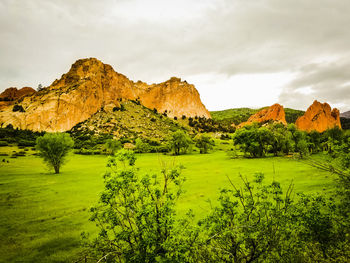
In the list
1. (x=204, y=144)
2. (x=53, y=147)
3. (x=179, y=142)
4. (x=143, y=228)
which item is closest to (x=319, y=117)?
(x=204, y=144)

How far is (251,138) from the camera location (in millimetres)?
60406

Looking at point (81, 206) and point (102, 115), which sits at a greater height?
point (102, 115)

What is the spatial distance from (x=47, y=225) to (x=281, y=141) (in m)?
61.5

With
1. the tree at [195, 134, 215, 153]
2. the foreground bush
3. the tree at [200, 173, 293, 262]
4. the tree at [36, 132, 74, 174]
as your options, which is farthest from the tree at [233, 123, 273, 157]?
the tree at [200, 173, 293, 262]

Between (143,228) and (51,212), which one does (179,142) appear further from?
(143,228)

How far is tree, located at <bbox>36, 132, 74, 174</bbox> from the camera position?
135ft

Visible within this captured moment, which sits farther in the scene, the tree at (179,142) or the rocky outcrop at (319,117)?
the rocky outcrop at (319,117)

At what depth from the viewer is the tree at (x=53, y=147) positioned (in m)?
41.2

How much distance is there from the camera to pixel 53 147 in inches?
1645

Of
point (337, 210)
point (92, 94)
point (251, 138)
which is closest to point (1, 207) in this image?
point (337, 210)

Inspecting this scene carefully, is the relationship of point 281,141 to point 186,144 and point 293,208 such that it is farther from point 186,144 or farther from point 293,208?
point 293,208

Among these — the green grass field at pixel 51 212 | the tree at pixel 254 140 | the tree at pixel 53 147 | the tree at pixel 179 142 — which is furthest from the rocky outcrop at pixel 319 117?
the tree at pixel 53 147

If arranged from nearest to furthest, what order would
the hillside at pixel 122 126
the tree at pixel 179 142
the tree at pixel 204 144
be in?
the tree at pixel 179 142 → the tree at pixel 204 144 → the hillside at pixel 122 126

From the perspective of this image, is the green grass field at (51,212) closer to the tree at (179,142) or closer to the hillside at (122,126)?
the tree at (179,142)
